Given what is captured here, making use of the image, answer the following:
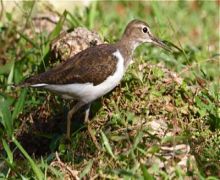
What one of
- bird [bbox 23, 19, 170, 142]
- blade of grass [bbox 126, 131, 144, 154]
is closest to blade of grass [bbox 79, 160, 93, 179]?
blade of grass [bbox 126, 131, 144, 154]

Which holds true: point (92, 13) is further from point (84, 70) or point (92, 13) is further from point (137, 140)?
point (137, 140)

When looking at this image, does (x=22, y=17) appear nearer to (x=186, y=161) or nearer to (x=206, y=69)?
(x=206, y=69)

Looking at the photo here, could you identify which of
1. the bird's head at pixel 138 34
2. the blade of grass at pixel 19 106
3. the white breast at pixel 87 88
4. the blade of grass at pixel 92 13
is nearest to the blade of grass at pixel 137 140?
the white breast at pixel 87 88

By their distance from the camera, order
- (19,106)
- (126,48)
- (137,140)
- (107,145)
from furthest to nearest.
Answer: (126,48) → (19,106) → (107,145) → (137,140)

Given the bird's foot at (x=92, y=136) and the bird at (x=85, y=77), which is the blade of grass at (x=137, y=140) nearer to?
the bird's foot at (x=92, y=136)

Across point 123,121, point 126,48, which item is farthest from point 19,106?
point 126,48

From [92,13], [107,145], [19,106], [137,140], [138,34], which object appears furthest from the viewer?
[92,13]
